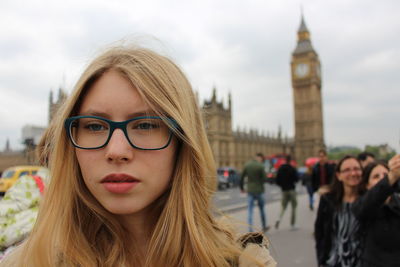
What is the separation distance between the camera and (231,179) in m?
23.9

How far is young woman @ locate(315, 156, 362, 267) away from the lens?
2990mm

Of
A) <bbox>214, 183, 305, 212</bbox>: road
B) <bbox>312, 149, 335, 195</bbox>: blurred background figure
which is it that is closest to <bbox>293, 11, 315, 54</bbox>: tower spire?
<bbox>214, 183, 305, 212</bbox>: road

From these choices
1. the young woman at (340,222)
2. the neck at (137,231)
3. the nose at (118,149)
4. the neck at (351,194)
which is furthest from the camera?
the neck at (351,194)

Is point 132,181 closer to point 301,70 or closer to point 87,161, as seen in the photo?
point 87,161

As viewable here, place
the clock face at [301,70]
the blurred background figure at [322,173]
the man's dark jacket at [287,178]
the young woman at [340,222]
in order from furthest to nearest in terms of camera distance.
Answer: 1. the clock face at [301,70]
2. the man's dark jacket at [287,178]
3. the blurred background figure at [322,173]
4. the young woman at [340,222]

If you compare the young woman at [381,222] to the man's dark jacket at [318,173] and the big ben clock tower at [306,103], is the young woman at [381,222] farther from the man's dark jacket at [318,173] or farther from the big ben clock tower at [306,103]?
the big ben clock tower at [306,103]

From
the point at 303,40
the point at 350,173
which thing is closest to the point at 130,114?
the point at 350,173

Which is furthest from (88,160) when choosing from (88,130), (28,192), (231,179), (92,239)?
(231,179)

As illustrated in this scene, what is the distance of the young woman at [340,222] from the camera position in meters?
2.99

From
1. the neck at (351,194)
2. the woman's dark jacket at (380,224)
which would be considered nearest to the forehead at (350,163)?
the neck at (351,194)

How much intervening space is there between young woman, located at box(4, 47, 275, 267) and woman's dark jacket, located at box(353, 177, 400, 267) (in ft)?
6.49

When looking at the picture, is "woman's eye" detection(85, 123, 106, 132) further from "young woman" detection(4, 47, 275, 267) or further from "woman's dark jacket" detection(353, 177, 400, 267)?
"woman's dark jacket" detection(353, 177, 400, 267)

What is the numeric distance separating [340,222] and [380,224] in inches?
24.4

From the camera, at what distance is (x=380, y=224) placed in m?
2.58
